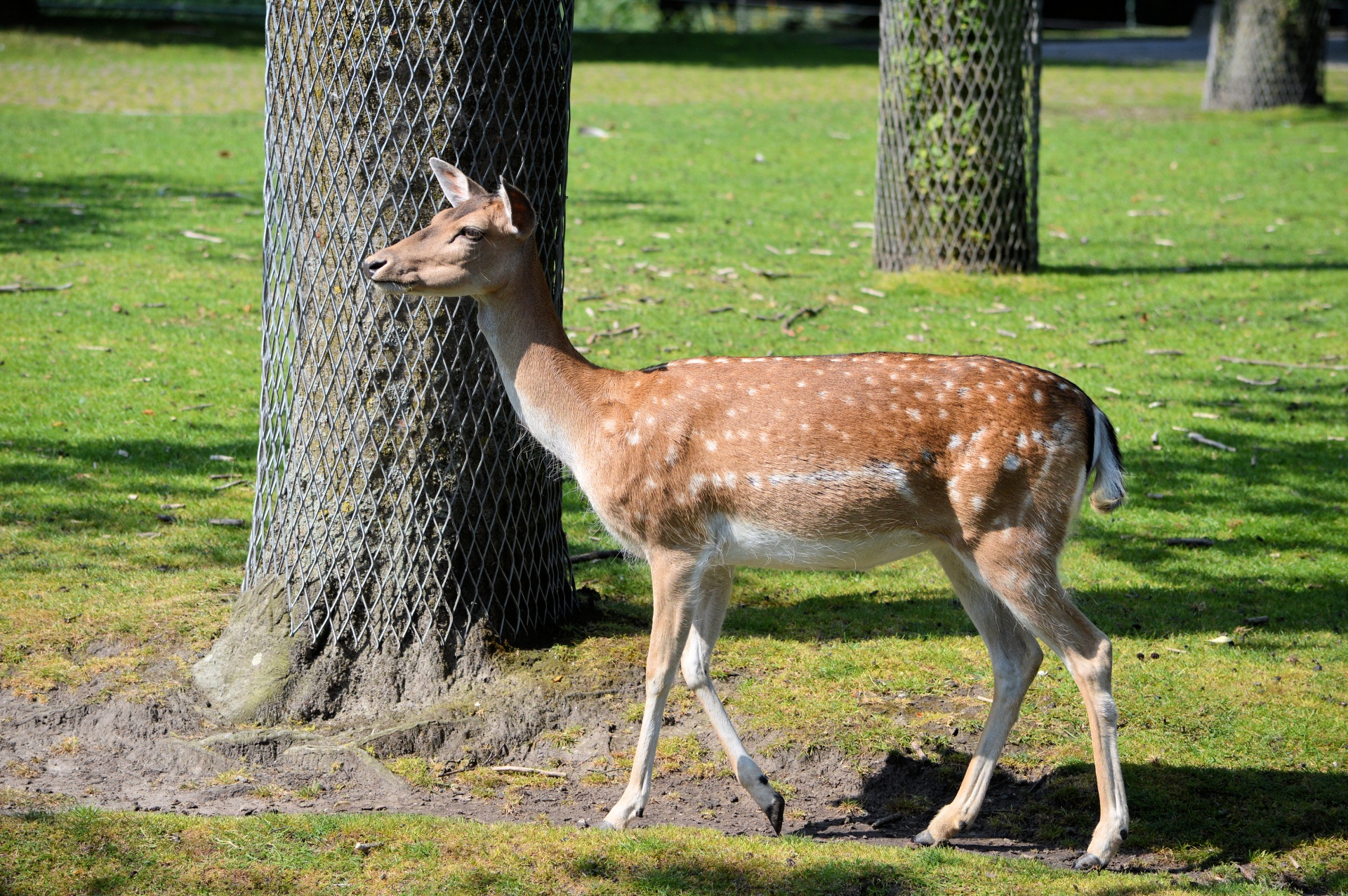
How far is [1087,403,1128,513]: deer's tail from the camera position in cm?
498

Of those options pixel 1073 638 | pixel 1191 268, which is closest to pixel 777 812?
pixel 1073 638

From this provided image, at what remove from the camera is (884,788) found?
5480 millimetres

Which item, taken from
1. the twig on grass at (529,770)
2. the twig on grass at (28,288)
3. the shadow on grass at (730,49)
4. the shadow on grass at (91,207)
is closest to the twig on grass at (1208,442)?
the twig on grass at (529,770)

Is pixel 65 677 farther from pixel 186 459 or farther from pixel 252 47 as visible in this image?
pixel 252 47

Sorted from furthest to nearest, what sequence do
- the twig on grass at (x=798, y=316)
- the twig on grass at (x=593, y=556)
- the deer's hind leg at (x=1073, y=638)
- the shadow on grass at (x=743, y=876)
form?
1. the twig on grass at (x=798, y=316)
2. the twig on grass at (x=593, y=556)
3. the deer's hind leg at (x=1073, y=638)
4. the shadow on grass at (x=743, y=876)

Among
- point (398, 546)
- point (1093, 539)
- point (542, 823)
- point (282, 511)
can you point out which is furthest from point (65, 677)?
point (1093, 539)

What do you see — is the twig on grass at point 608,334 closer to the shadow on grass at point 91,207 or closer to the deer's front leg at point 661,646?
the shadow on grass at point 91,207

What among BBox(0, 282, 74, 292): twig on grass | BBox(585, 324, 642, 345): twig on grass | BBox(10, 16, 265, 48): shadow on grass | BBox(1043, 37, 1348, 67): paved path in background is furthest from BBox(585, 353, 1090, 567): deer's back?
BBox(1043, 37, 1348, 67): paved path in background

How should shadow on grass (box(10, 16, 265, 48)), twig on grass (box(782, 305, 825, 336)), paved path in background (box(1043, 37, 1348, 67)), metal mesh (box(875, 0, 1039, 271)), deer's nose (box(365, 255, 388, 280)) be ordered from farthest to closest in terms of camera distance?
paved path in background (box(1043, 37, 1348, 67)) → shadow on grass (box(10, 16, 265, 48)) → metal mesh (box(875, 0, 1039, 271)) → twig on grass (box(782, 305, 825, 336)) → deer's nose (box(365, 255, 388, 280))

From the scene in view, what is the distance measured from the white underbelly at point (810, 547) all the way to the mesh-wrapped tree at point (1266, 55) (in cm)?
1777

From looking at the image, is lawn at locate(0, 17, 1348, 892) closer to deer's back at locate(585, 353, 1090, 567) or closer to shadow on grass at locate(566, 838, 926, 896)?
shadow on grass at locate(566, 838, 926, 896)

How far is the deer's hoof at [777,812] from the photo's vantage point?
504 centimetres

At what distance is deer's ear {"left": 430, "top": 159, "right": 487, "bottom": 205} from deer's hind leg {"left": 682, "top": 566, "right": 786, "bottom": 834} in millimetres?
1705

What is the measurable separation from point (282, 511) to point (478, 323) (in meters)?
1.40
